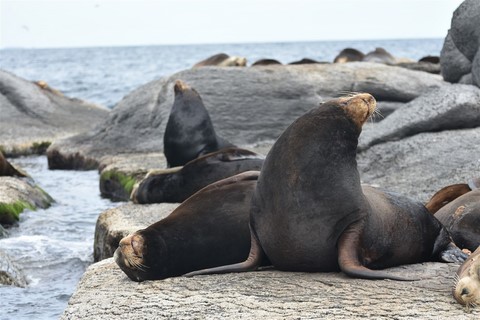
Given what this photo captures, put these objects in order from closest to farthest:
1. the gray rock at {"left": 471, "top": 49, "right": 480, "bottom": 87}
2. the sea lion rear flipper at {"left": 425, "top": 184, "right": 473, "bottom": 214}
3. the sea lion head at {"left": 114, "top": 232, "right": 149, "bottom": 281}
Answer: the sea lion head at {"left": 114, "top": 232, "right": 149, "bottom": 281} → the sea lion rear flipper at {"left": 425, "top": 184, "right": 473, "bottom": 214} → the gray rock at {"left": 471, "top": 49, "right": 480, "bottom": 87}

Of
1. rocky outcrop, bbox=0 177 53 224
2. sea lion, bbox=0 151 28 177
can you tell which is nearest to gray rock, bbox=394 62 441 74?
sea lion, bbox=0 151 28 177

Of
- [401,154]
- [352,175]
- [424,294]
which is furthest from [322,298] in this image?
[401,154]

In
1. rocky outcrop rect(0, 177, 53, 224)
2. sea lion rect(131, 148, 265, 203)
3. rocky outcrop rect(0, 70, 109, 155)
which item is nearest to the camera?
sea lion rect(131, 148, 265, 203)

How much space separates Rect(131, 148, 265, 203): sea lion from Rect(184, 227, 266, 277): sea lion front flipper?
3.11 metres

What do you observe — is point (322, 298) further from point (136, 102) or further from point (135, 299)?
point (136, 102)

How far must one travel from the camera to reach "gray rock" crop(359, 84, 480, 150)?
1089cm

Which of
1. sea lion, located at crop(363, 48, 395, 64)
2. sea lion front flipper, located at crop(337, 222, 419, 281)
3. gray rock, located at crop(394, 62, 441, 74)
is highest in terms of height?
sea lion front flipper, located at crop(337, 222, 419, 281)

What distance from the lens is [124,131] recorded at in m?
16.3

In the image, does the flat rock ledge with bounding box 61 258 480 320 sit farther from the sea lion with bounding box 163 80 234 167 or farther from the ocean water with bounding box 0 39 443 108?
the ocean water with bounding box 0 39 443 108

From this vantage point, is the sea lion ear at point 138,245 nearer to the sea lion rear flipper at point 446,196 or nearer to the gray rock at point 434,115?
the sea lion rear flipper at point 446,196

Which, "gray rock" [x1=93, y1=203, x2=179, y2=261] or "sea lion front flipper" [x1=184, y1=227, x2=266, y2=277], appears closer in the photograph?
"sea lion front flipper" [x1=184, y1=227, x2=266, y2=277]

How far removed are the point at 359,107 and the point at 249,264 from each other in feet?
3.71

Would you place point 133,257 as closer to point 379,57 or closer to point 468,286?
point 468,286

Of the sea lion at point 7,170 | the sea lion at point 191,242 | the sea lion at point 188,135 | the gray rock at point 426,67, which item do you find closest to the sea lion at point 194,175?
the sea lion at point 188,135
